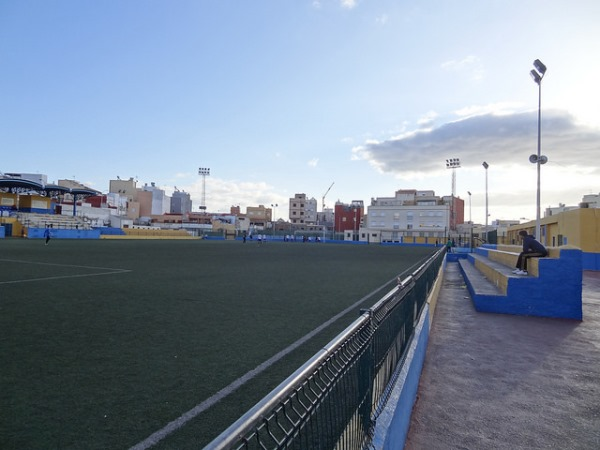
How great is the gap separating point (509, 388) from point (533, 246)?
590cm

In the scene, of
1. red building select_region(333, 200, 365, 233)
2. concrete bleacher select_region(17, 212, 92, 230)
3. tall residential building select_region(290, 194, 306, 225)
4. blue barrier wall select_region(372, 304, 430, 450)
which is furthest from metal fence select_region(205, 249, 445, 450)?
tall residential building select_region(290, 194, 306, 225)

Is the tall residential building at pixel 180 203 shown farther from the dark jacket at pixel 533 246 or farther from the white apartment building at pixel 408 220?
the dark jacket at pixel 533 246

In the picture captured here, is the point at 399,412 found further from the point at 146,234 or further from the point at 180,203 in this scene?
the point at 180,203

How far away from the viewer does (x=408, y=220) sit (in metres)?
92.1

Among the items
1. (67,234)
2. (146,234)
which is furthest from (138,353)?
(146,234)

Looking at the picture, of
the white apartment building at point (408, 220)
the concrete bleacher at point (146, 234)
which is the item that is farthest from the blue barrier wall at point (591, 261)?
the white apartment building at point (408, 220)

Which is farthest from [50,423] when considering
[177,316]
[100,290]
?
[100,290]

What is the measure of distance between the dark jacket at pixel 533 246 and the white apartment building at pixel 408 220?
80.6m

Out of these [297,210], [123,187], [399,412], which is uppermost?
[123,187]

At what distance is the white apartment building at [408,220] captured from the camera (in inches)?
3509

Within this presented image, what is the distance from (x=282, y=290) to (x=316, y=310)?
308cm

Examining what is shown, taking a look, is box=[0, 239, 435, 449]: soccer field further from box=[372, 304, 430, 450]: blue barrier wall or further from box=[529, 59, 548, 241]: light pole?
box=[529, 59, 548, 241]: light pole

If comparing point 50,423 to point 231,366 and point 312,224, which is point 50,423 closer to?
point 231,366

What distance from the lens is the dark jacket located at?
9.23 metres
